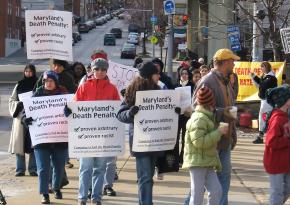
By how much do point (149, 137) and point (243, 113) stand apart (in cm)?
1073

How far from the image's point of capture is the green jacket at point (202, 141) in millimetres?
6562

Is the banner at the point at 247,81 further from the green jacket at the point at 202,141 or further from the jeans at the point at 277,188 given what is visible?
the green jacket at the point at 202,141

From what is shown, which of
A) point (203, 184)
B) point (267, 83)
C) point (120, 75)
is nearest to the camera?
point (203, 184)

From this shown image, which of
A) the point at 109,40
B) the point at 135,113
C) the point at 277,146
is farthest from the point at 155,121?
the point at 109,40

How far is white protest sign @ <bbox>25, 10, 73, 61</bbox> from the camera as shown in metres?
9.86

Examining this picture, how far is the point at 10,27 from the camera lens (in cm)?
7438

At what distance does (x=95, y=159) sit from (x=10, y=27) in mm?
68483

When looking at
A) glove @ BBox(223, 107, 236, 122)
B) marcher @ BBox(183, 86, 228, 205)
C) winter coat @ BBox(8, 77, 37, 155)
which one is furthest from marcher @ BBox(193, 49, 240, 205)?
winter coat @ BBox(8, 77, 37, 155)

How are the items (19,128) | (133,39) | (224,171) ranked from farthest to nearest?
(133,39) < (19,128) < (224,171)

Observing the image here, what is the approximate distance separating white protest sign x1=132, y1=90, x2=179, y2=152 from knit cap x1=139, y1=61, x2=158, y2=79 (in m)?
0.19

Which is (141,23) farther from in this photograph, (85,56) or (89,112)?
(89,112)

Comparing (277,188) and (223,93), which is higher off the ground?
(223,93)

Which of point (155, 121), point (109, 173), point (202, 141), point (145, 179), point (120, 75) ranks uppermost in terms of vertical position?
point (120, 75)

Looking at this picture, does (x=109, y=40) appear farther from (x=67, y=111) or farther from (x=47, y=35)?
(x=67, y=111)
